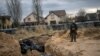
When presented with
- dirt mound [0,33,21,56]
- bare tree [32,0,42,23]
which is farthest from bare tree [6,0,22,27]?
dirt mound [0,33,21,56]

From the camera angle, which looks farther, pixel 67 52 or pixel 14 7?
pixel 14 7

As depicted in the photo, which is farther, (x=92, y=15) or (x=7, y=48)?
(x=92, y=15)

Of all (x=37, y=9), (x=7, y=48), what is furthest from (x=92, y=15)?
(x=7, y=48)

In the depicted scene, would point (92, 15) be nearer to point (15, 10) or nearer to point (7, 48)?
point (15, 10)

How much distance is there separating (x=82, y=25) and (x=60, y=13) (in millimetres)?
42459

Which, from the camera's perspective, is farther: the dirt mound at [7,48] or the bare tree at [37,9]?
the bare tree at [37,9]

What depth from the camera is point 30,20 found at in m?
87.9

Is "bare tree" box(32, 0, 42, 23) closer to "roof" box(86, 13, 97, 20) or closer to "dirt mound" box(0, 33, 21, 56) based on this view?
"roof" box(86, 13, 97, 20)

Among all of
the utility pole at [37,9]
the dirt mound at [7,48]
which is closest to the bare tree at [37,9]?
the utility pole at [37,9]

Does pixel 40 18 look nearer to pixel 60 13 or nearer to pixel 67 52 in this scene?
pixel 60 13

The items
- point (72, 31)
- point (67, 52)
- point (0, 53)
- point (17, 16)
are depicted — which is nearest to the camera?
point (0, 53)

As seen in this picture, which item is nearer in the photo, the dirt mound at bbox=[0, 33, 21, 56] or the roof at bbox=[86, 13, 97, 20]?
the dirt mound at bbox=[0, 33, 21, 56]

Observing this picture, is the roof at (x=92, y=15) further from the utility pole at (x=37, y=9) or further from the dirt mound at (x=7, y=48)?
the dirt mound at (x=7, y=48)

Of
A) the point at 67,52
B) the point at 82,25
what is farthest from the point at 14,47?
the point at 82,25
